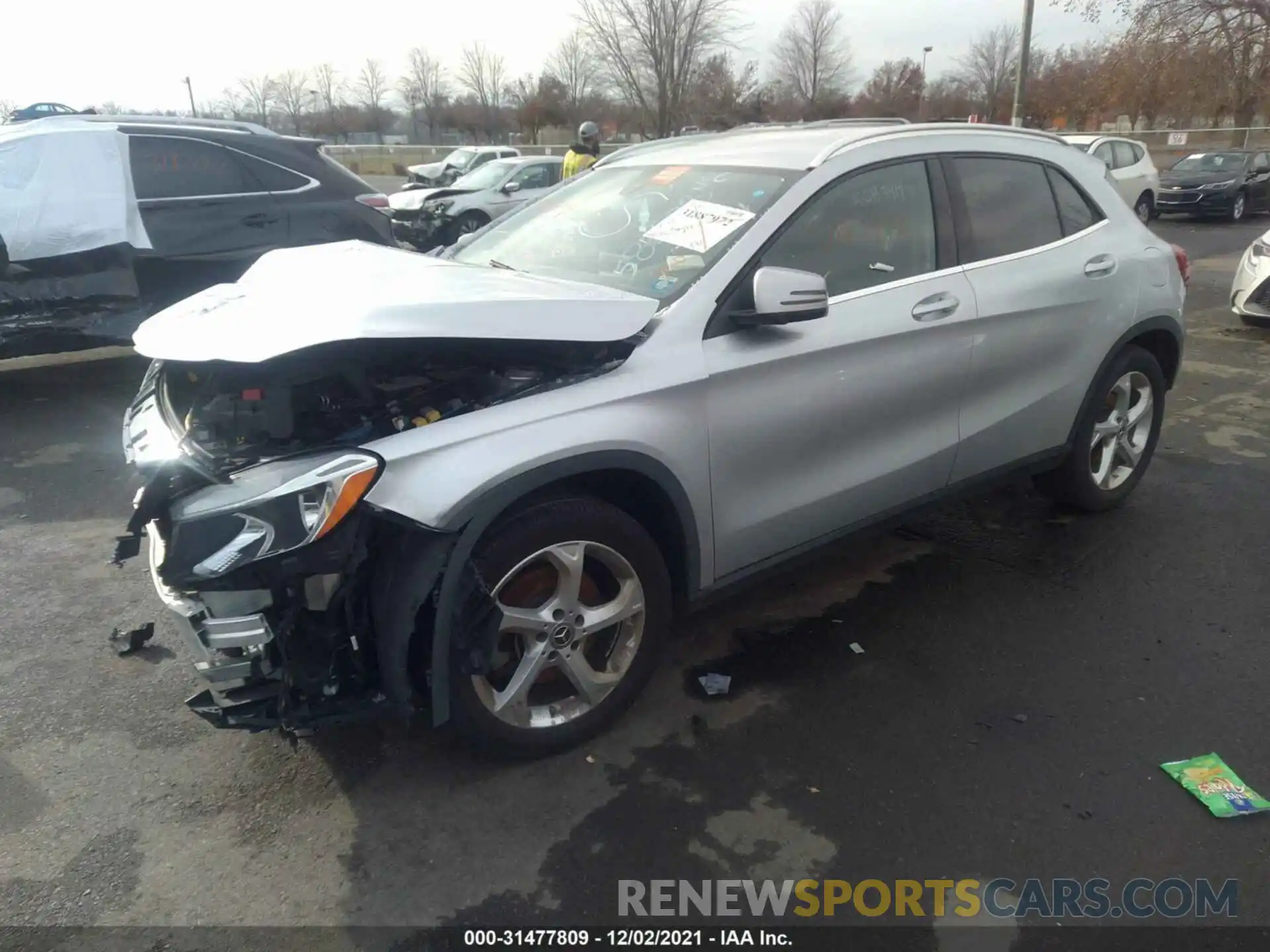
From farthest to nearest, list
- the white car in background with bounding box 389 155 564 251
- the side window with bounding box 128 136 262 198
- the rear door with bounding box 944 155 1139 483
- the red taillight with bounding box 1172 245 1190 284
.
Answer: the white car in background with bounding box 389 155 564 251
the side window with bounding box 128 136 262 198
the red taillight with bounding box 1172 245 1190 284
the rear door with bounding box 944 155 1139 483

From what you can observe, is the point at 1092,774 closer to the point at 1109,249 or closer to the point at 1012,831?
the point at 1012,831

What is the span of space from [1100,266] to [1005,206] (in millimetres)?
654

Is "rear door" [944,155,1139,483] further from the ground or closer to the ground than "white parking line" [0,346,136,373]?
further from the ground

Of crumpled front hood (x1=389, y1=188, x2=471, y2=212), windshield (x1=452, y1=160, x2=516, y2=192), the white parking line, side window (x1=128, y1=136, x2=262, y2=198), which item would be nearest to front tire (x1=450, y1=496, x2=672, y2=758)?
side window (x1=128, y1=136, x2=262, y2=198)

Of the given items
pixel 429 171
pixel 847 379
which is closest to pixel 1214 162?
pixel 429 171

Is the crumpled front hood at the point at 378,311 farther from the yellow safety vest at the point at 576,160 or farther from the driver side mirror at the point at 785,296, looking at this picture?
the yellow safety vest at the point at 576,160

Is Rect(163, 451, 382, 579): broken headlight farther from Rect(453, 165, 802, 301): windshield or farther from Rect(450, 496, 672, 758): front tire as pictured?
Rect(453, 165, 802, 301): windshield

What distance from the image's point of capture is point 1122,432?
4.63 m

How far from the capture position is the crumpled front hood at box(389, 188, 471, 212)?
15.0 meters

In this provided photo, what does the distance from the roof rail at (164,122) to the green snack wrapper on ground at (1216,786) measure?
7.27 meters

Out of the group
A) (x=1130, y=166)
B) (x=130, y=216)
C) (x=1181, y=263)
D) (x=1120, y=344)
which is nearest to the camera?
(x=1120, y=344)

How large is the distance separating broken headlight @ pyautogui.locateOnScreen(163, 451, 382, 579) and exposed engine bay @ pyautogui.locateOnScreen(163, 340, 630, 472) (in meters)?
0.17

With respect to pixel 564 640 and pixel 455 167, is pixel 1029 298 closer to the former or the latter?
pixel 564 640

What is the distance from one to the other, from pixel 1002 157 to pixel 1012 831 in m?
2.84
